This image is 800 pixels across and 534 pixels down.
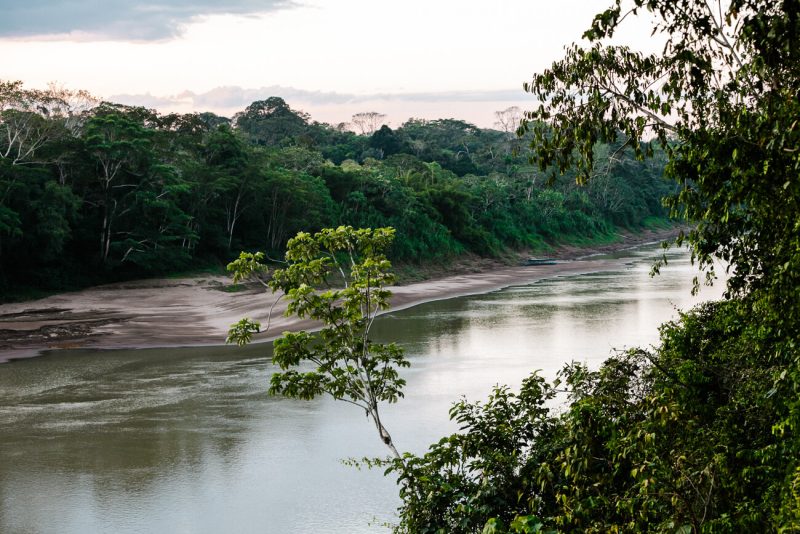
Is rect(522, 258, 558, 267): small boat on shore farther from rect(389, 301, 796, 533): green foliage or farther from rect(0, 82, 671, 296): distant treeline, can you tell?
rect(389, 301, 796, 533): green foliage

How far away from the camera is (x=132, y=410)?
63.3 ft

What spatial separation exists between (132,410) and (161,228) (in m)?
21.5

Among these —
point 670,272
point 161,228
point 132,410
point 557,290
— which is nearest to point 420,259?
point 557,290

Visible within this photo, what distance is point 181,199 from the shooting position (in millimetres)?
42219

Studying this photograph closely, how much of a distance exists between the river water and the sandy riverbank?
1.92m

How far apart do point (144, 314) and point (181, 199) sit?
1065 cm

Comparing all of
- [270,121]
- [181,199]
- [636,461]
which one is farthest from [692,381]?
[270,121]

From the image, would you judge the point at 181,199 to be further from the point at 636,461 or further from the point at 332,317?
the point at 636,461

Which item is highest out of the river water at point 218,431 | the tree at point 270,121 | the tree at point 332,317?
the tree at point 270,121

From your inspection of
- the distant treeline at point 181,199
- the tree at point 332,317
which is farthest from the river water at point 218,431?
the distant treeline at point 181,199

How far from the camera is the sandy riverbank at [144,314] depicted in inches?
1113

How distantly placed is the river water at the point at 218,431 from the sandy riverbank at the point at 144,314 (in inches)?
75.5

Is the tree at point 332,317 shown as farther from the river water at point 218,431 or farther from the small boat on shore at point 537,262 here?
the small boat on shore at point 537,262

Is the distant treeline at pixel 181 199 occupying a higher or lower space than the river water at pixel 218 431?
higher
